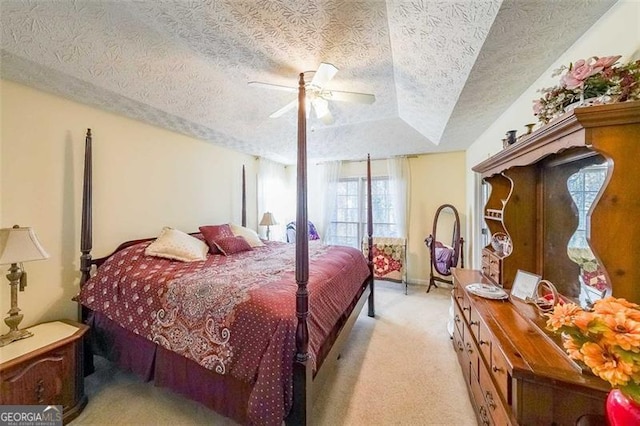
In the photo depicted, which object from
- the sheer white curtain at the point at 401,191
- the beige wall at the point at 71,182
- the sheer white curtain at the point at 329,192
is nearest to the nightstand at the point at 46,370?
the beige wall at the point at 71,182

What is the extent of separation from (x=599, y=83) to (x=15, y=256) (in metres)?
3.18

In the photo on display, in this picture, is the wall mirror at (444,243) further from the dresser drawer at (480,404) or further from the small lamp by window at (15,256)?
the small lamp by window at (15,256)

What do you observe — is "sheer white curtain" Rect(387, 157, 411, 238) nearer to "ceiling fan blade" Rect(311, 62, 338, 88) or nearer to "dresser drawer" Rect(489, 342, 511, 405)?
"ceiling fan blade" Rect(311, 62, 338, 88)

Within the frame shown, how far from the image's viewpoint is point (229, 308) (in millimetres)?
1535

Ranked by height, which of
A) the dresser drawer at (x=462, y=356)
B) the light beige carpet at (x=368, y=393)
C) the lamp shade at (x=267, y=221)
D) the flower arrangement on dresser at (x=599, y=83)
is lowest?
the light beige carpet at (x=368, y=393)

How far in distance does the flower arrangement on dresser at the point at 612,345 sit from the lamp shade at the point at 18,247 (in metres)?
2.76

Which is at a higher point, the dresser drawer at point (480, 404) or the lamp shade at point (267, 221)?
the lamp shade at point (267, 221)

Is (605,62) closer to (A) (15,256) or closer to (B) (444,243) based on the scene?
(A) (15,256)

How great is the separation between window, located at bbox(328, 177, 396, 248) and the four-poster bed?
249cm

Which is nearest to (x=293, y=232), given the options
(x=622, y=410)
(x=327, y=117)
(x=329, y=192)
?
(x=329, y=192)

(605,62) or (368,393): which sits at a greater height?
(605,62)

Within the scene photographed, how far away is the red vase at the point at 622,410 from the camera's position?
646 millimetres

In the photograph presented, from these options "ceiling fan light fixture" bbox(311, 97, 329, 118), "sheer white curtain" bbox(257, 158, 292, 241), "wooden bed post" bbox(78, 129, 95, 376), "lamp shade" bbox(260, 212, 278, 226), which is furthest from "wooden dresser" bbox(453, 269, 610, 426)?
"sheer white curtain" bbox(257, 158, 292, 241)

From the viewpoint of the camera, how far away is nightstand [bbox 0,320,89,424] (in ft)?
4.74
